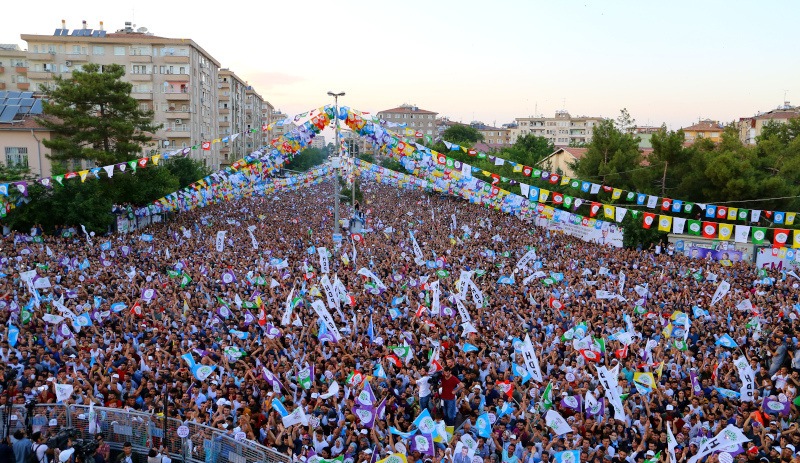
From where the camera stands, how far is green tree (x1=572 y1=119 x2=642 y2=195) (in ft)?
101

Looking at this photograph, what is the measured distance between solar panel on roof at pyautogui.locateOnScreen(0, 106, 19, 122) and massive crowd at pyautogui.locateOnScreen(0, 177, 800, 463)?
1577cm

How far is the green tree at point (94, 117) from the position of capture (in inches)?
1026

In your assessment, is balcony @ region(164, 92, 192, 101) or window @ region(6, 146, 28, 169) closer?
window @ region(6, 146, 28, 169)

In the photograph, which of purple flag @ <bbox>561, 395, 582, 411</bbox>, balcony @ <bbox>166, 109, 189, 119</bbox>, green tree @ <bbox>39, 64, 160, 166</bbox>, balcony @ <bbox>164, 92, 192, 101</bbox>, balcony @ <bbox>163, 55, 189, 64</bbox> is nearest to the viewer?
purple flag @ <bbox>561, 395, 582, 411</bbox>

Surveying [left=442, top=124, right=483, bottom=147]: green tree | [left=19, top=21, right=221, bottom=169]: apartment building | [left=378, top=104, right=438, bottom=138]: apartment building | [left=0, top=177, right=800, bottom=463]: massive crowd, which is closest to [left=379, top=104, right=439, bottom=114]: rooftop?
[left=378, top=104, right=438, bottom=138]: apartment building

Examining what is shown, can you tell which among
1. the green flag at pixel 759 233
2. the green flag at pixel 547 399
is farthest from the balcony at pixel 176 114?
the green flag at pixel 547 399

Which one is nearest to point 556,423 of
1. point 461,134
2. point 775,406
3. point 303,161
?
point 775,406

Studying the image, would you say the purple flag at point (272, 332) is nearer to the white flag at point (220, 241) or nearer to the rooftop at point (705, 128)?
the white flag at point (220, 241)

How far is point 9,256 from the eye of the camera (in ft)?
60.4

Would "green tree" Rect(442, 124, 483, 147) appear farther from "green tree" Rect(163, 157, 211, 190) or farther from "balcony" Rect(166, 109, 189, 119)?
"green tree" Rect(163, 157, 211, 190)

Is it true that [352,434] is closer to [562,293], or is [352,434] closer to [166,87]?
[562,293]

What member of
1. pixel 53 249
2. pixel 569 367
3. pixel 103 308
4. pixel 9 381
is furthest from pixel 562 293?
pixel 53 249

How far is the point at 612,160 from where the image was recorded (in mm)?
31422

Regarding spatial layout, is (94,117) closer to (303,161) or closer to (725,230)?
(725,230)
